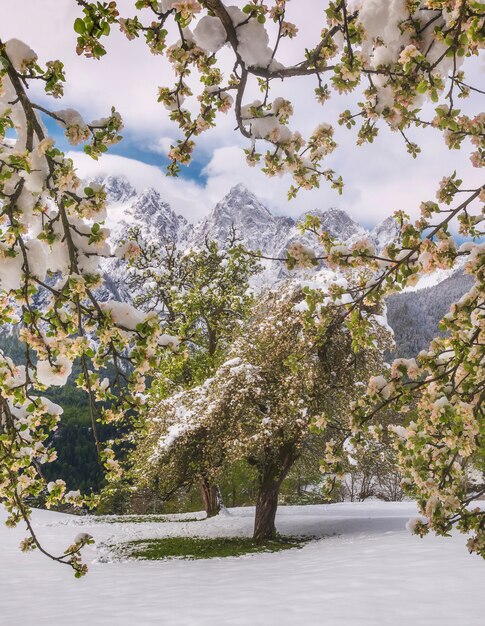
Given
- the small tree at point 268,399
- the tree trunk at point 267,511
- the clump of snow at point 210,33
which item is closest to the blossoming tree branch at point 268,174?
the clump of snow at point 210,33

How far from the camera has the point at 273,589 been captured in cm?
545

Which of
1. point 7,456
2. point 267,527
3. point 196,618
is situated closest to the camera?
point 7,456

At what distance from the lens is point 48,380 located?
2.78 meters

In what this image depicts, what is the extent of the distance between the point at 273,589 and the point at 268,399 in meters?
5.70

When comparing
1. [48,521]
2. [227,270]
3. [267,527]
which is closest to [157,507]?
[48,521]

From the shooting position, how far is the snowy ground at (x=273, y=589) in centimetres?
412

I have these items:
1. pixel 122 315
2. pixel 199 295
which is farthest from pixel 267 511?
pixel 122 315

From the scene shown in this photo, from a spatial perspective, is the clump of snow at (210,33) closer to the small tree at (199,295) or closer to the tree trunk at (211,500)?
the small tree at (199,295)

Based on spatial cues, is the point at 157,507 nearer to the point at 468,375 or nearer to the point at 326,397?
the point at 326,397

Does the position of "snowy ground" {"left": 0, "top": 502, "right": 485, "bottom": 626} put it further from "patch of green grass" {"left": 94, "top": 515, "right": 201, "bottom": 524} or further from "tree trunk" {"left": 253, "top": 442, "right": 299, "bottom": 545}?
"patch of green grass" {"left": 94, "top": 515, "right": 201, "bottom": 524}

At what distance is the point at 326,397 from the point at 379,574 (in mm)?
5174

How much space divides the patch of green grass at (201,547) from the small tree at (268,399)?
1.99 ft

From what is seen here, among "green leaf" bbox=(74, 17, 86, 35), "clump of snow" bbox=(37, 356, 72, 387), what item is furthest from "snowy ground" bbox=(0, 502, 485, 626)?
"green leaf" bbox=(74, 17, 86, 35)

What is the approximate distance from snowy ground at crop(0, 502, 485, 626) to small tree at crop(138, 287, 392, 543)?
2.06 meters
